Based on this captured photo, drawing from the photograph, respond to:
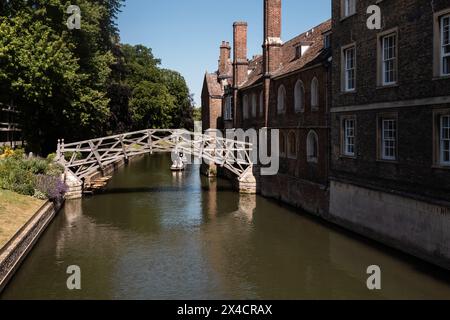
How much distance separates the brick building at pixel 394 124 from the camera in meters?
13.5

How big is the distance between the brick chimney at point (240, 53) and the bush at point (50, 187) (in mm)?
16190

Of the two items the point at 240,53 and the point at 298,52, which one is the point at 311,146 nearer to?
the point at 298,52

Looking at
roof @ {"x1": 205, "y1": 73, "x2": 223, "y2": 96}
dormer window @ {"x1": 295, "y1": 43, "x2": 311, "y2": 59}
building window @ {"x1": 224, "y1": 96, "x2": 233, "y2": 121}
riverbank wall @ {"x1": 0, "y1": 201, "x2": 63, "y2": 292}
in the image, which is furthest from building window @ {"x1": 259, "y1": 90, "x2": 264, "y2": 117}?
riverbank wall @ {"x1": 0, "y1": 201, "x2": 63, "y2": 292}

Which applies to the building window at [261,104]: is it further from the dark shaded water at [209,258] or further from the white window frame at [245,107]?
the dark shaded water at [209,258]

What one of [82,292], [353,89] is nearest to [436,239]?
[353,89]

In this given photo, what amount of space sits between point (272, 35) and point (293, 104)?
535 centimetres

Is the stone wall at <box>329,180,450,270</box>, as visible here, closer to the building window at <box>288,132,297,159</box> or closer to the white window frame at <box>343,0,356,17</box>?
the building window at <box>288,132,297,159</box>

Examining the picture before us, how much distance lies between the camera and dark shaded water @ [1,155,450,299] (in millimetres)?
12492

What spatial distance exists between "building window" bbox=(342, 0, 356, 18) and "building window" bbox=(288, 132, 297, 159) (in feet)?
26.8

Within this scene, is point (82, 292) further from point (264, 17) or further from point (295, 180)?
point (264, 17)

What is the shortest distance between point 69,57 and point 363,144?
712 inches

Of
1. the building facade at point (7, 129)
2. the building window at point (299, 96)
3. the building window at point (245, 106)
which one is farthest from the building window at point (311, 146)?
the building facade at point (7, 129)

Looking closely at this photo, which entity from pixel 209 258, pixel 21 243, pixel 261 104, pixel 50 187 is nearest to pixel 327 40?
pixel 261 104

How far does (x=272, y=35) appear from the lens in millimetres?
28719
